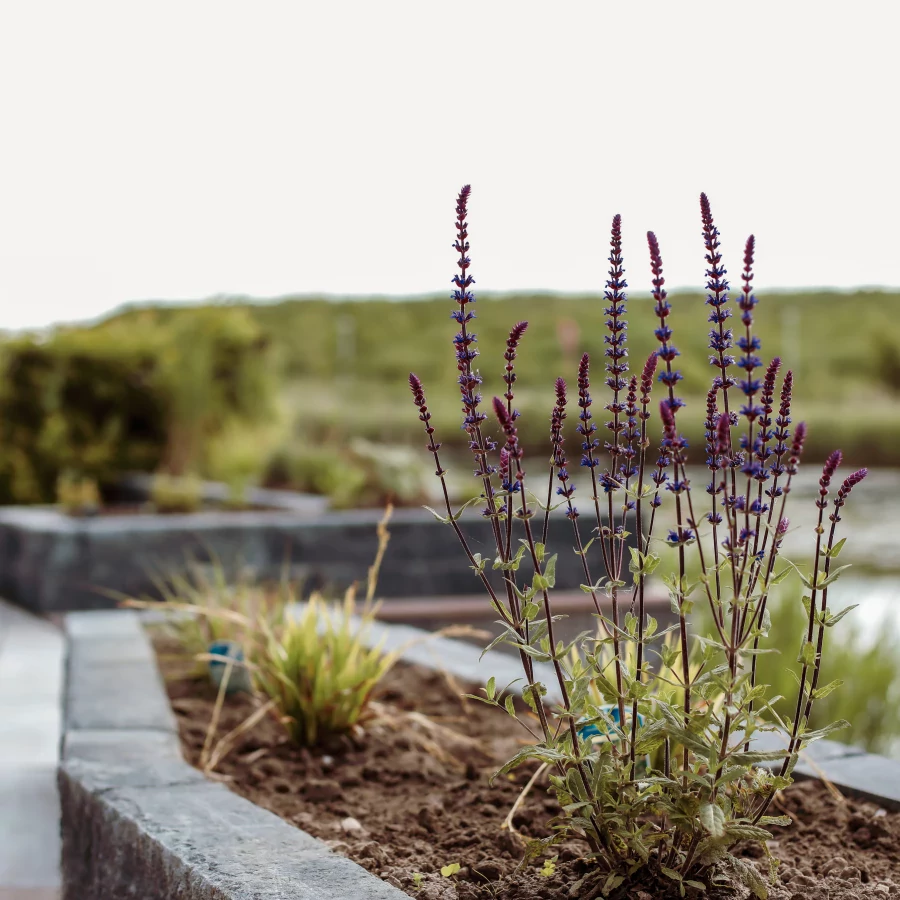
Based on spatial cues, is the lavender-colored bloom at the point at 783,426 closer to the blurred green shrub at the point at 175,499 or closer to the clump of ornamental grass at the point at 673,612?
the clump of ornamental grass at the point at 673,612

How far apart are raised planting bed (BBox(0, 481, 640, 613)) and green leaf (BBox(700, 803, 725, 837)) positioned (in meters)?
4.59

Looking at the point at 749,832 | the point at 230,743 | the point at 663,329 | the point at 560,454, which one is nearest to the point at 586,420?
the point at 560,454

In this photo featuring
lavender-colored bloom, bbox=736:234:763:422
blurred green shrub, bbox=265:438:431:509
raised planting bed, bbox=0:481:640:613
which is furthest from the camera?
blurred green shrub, bbox=265:438:431:509

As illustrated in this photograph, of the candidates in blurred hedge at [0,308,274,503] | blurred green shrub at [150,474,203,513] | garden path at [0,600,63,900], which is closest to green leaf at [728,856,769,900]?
garden path at [0,600,63,900]

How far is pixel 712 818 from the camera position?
5.16 ft

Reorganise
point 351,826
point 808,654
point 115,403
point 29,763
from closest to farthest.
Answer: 1. point 808,654
2. point 351,826
3. point 29,763
4. point 115,403

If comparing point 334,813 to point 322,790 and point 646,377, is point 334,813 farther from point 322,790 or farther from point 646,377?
point 646,377

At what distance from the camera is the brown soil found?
1.91 m

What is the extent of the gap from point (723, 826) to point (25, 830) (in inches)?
80.5

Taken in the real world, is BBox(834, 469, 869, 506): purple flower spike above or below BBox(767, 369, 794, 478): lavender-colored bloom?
below

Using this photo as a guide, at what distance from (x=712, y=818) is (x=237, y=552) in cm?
509

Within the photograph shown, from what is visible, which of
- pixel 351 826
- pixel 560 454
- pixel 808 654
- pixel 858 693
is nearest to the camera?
pixel 808 654

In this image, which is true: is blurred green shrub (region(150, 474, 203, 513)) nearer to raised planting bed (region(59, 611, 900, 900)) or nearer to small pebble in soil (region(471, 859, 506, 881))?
raised planting bed (region(59, 611, 900, 900))

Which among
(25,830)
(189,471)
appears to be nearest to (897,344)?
(189,471)
